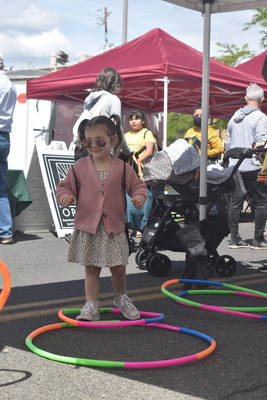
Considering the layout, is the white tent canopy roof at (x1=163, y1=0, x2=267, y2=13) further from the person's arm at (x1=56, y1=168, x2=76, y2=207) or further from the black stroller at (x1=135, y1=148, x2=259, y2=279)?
the person's arm at (x1=56, y1=168, x2=76, y2=207)

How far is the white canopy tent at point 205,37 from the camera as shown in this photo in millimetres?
6145

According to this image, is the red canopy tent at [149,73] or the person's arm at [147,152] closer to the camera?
the person's arm at [147,152]

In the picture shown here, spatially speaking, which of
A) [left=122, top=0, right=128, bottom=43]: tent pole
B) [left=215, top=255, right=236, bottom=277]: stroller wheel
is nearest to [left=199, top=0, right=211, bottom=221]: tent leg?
[left=215, top=255, right=236, bottom=277]: stroller wheel

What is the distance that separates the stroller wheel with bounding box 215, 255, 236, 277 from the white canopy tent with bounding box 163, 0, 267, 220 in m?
0.64

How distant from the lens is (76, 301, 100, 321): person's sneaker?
4.55 meters

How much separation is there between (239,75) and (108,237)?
29.4 ft

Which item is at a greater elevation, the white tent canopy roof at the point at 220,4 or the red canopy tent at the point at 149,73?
the red canopy tent at the point at 149,73

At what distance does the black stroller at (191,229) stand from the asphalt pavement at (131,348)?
0.23 metres

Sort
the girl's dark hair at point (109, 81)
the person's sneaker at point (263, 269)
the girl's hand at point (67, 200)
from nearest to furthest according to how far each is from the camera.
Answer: the girl's hand at point (67, 200), the person's sneaker at point (263, 269), the girl's dark hair at point (109, 81)

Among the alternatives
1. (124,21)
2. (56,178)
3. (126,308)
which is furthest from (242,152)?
(124,21)

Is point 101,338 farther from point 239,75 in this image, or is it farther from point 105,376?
point 239,75

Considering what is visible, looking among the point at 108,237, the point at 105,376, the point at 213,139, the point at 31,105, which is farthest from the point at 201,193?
the point at 31,105

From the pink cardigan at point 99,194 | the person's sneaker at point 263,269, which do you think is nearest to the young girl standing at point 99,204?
the pink cardigan at point 99,194

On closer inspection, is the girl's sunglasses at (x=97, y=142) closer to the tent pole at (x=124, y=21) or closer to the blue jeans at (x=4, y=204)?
the blue jeans at (x=4, y=204)
